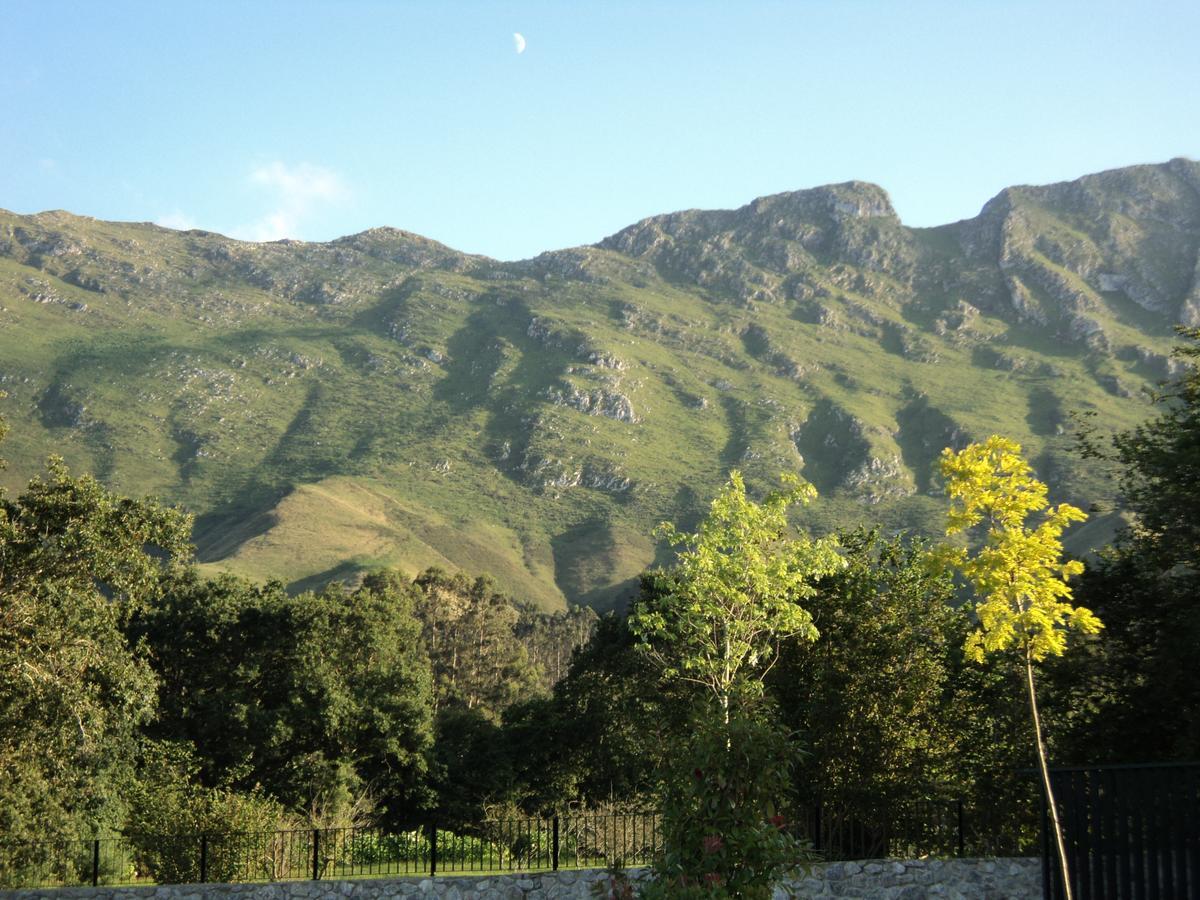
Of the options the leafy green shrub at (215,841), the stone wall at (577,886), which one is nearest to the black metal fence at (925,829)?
the stone wall at (577,886)

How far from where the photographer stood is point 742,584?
84.7ft

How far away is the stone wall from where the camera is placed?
1867 centimetres

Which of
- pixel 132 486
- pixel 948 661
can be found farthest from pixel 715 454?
pixel 948 661

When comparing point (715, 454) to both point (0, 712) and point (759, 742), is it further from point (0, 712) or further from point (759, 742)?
point (759, 742)

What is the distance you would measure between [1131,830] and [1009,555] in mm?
3863

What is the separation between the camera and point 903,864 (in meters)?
18.8

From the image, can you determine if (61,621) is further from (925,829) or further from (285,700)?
(285,700)

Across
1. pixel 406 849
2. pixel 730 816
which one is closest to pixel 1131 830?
pixel 730 816

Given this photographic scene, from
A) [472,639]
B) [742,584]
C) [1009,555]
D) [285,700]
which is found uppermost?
[742,584]

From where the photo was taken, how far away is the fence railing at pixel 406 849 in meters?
20.6

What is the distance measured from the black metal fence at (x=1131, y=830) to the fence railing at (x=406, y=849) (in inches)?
186

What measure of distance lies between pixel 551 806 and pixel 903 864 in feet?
70.5

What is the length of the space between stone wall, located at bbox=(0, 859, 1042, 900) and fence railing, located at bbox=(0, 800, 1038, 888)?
0.53 metres

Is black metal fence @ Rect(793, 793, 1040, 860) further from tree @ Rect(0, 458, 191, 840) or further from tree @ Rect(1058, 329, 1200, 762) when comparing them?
tree @ Rect(0, 458, 191, 840)
